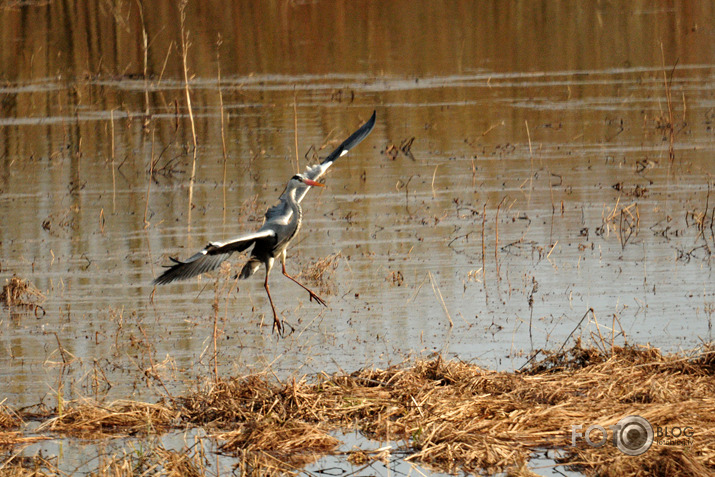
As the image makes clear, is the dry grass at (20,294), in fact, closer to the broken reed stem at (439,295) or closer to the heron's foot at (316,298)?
the heron's foot at (316,298)

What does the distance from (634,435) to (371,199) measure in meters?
7.45

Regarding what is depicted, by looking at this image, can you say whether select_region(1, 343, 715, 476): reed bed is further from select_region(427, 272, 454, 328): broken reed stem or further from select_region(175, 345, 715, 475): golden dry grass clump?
select_region(427, 272, 454, 328): broken reed stem

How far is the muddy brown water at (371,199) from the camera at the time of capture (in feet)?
27.3

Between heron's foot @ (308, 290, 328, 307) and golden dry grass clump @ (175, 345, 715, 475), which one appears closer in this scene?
golden dry grass clump @ (175, 345, 715, 475)

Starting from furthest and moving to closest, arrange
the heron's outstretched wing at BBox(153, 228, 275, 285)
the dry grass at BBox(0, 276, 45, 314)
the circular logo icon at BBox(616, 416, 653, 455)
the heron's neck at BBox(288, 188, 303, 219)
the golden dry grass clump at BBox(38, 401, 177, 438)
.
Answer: the dry grass at BBox(0, 276, 45, 314) → the heron's neck at BBox(288, 188, 303, 219) → the heron's outstretched wing at BBox(153, 228, 275, 285) → the golden dry grass clump at BBox(38, 401, 177, 438) → the circular logo icon at BBox(616, 416, 653, 455)

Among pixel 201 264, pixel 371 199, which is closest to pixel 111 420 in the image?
pixel 201 264

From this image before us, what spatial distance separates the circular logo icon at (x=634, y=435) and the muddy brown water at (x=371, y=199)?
1.36 meters

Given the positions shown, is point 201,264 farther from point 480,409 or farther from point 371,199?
point 371,199
